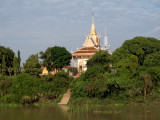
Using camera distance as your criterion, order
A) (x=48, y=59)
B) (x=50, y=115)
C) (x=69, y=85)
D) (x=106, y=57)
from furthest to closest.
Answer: (x=48, y=59), (x=106, y=57), (x=69, y=85), (x=50, y=115)

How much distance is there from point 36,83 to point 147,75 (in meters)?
10.4

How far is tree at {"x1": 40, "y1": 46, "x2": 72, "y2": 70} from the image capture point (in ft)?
104

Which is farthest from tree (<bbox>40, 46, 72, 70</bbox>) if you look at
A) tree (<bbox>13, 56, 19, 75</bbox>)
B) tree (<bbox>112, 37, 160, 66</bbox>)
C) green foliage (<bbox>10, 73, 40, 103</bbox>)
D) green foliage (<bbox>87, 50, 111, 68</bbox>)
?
green foliage (<bbox>10, 73, 40, 103</bbox>)

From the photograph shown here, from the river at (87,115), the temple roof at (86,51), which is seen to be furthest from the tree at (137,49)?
the river at (87,115)

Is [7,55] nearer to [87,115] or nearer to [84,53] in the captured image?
[84,53]

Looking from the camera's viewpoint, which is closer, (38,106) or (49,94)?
(38,106)

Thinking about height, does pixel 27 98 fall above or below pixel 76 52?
below

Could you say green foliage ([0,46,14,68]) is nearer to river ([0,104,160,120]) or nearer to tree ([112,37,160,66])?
tree ([112,37,160,66])

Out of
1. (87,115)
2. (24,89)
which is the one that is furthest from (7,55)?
(87,115)

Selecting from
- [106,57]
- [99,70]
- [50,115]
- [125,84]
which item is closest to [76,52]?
[106,57]

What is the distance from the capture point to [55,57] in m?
32.0

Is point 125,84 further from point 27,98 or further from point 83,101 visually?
point 27,98

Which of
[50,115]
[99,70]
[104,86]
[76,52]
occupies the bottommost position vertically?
[50,115]

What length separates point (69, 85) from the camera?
2438 centimetres
